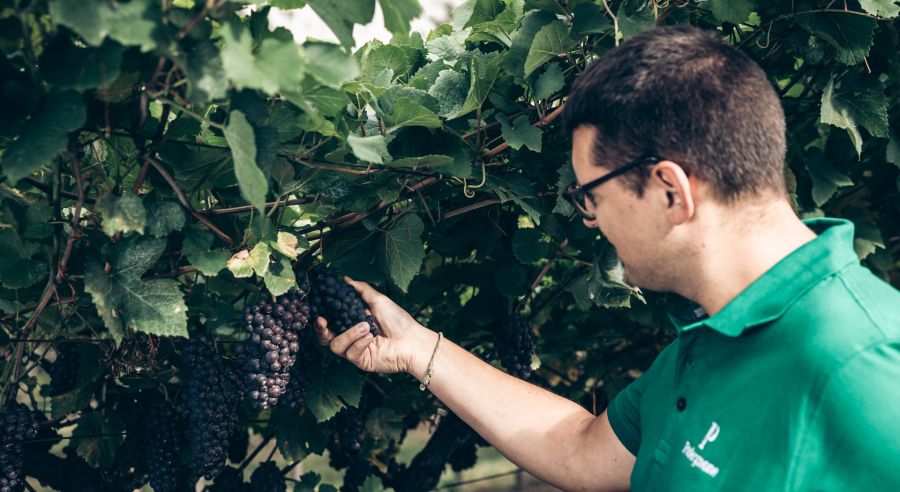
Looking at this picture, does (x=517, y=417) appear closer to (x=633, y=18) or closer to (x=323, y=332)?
(x=323, y=332)

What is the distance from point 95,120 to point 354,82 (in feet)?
1.87

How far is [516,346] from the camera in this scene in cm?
249

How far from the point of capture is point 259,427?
2.85 meters

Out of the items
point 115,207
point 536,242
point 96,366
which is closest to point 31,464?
point 96,366

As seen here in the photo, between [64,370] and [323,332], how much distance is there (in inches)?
31.0

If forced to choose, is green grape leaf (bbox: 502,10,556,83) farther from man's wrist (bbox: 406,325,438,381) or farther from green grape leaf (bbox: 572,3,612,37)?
man's wrist (bbox: 406,325,438,381)

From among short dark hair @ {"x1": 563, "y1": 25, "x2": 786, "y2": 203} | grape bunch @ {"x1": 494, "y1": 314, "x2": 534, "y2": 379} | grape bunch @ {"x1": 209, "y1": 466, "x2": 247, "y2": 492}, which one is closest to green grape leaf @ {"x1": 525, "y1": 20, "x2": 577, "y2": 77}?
short dark hair @ {"x1": 563, "y1": 25, "x2": 786, "y2": 203}

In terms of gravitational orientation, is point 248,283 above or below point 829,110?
below

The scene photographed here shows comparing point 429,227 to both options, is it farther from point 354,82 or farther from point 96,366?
point 96,366

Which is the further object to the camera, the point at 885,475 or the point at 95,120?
the point at 95,120

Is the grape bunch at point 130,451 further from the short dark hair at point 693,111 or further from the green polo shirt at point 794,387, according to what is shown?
the short dark hair at point 693,111

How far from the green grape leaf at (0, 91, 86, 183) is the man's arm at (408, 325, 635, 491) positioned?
1.10m

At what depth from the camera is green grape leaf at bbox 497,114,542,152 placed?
197 centimetres

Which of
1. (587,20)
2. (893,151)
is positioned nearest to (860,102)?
(893,151)
